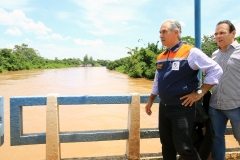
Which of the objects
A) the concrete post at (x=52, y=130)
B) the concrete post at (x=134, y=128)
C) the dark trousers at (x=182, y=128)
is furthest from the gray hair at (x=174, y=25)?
the concrete post at (x=52, y=130)

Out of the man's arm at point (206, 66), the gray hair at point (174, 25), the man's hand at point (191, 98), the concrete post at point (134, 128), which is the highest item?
the gray hair at point (174, 25)

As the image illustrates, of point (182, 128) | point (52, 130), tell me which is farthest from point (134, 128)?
point (52, 130)

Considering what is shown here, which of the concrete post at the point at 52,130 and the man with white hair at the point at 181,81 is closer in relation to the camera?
the man with white hair at the point at 181,81

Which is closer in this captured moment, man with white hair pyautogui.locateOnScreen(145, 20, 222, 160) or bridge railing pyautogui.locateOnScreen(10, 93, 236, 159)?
man with white hair pyautogui.locateOnScreen(145, 20, 222, 160)

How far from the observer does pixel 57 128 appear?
8.40 feet

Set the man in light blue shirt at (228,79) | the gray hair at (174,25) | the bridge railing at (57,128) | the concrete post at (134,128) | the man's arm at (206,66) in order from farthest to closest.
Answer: the concrete post at (134,128)
the bridge railing at (57,128)
the man in light blue shirt at (228,79)
the gray hair at (174,25)
the man's arm at (206,66)

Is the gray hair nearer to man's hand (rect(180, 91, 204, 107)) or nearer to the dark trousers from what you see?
man's hand (rect(180, 91, 204, 107))

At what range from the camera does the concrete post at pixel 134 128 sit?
2725 millimetres

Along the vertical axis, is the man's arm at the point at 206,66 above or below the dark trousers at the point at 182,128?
above

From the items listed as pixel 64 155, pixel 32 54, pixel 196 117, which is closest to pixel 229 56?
pixel 196 117

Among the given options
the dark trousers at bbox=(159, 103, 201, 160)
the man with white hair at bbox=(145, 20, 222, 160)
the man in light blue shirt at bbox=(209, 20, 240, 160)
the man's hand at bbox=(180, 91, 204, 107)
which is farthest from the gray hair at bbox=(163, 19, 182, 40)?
the dark trousers at bbox=(159, 103, 201, 160)

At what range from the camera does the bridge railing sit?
2469mm

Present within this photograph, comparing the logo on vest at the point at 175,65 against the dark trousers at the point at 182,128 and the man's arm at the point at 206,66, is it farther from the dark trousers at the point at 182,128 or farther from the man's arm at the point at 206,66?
the dark trousers at the point at 182,128

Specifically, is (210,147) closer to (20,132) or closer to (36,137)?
(36,137)
